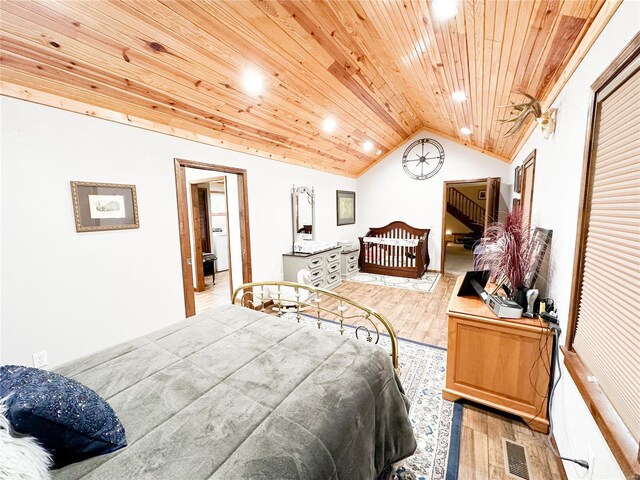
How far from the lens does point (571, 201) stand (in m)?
1.54

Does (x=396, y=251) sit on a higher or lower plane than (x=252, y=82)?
lower

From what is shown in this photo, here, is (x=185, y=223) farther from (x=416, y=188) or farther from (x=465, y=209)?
(x=465, y=209)

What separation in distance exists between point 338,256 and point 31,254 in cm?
401

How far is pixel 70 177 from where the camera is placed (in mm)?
2082

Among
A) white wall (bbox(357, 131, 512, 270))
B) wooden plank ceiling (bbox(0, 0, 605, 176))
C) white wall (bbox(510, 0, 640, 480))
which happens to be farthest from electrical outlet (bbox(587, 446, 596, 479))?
white wall (bbox(357, 131, 512, 270))

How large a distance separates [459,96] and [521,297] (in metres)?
2.32

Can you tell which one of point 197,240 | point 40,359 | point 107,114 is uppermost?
point 107,114

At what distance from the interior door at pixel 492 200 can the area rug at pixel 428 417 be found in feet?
9.12

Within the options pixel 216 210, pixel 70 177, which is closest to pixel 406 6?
pixel 70 177

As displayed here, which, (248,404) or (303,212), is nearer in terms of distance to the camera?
(248,404)

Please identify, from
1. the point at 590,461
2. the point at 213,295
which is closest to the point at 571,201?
the point at 590,461

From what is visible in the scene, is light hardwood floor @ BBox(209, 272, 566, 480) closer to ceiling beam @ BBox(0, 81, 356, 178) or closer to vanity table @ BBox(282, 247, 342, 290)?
vanity table @ BBox(282, 247, 342, 290)

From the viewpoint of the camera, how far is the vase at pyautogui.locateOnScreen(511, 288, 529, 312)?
181 cm

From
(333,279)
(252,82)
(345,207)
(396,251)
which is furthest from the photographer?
(345,207)
